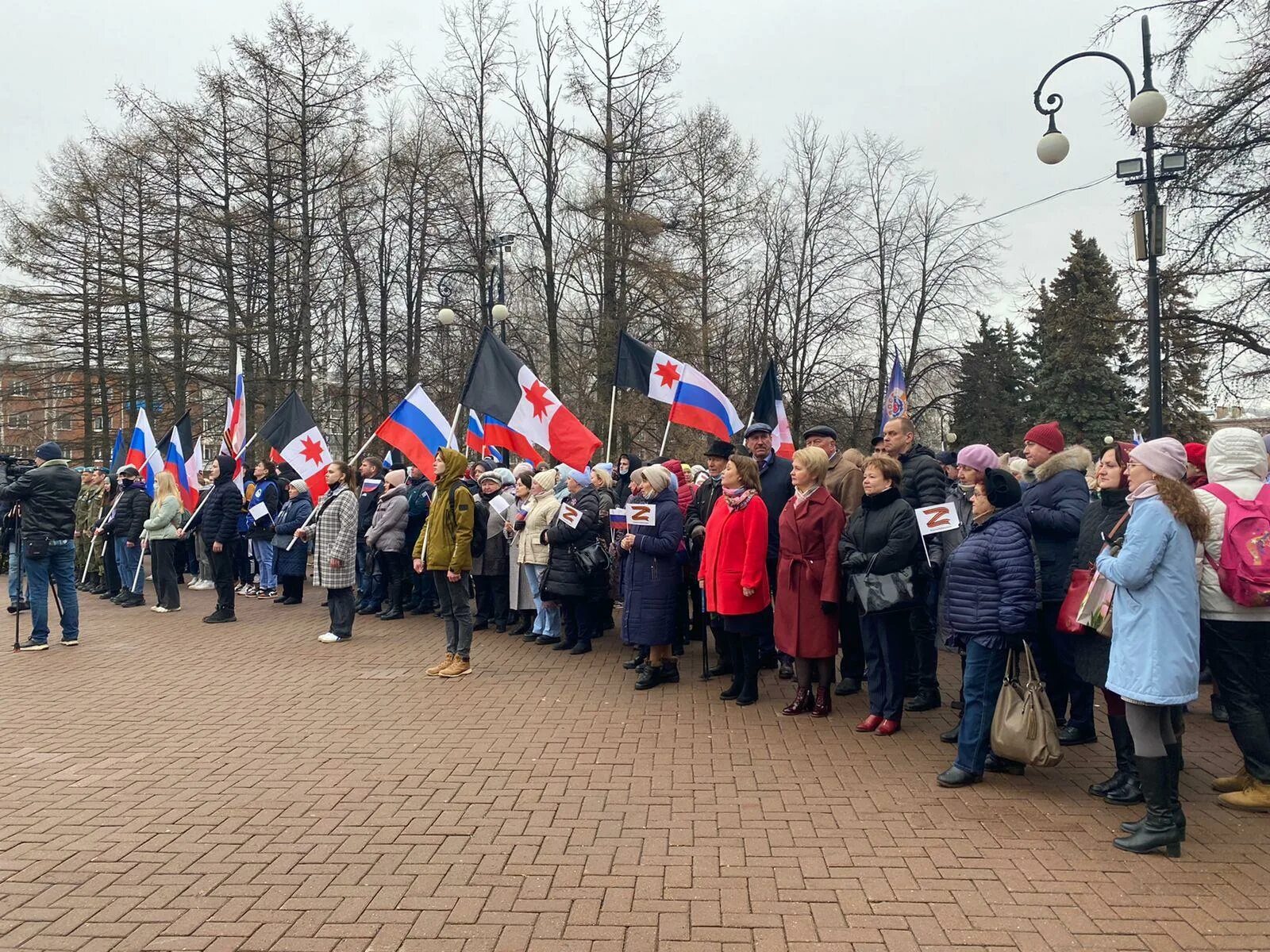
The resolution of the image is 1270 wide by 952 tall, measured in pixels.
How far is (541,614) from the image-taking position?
1023cm

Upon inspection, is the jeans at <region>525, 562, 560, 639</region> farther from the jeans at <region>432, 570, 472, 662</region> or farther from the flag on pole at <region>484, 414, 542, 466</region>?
the jeans at <region>432, 570, 472, 662</region>

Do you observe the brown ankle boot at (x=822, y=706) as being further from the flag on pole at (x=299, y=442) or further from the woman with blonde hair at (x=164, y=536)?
the woman with blonde hair at (x=164, y=536)

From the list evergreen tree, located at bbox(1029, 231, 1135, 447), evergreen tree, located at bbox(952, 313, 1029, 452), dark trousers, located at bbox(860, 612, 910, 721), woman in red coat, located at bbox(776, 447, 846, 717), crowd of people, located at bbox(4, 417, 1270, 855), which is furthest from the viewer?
evergreen tree, located at bbox(952, 313, 1029, 452)

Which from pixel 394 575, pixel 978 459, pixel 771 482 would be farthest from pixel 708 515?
pixel 394 575

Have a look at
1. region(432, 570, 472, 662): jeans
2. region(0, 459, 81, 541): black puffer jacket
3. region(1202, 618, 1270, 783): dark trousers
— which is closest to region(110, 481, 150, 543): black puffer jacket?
region(0, 459, 81, 541): black puffer jacket

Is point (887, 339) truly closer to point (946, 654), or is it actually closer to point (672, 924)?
point (946, 654)

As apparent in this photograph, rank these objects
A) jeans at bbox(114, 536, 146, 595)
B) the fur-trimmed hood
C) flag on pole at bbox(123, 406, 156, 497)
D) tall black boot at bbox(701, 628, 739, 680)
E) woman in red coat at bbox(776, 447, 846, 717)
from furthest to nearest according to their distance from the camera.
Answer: flag on pole at bbox(123, 406, 156, 497), jeans at bbox(114, 536, 146, 595), tall black boot at bbox(701, 628, 739, 680), woman in red coat at bbox(776, 447, 846, 717), the fur-trimmed hood

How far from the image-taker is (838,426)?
31672 millimetres

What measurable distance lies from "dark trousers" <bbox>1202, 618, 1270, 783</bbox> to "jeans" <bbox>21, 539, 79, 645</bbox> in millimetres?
10915

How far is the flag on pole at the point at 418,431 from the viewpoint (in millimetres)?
9641


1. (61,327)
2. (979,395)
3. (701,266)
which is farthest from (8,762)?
(979,395)

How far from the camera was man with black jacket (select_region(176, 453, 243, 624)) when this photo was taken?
11612 mm

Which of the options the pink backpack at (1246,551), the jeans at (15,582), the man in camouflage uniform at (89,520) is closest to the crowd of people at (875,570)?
the pink backpack at (1246,551)

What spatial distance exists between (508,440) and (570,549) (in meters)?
1.58
